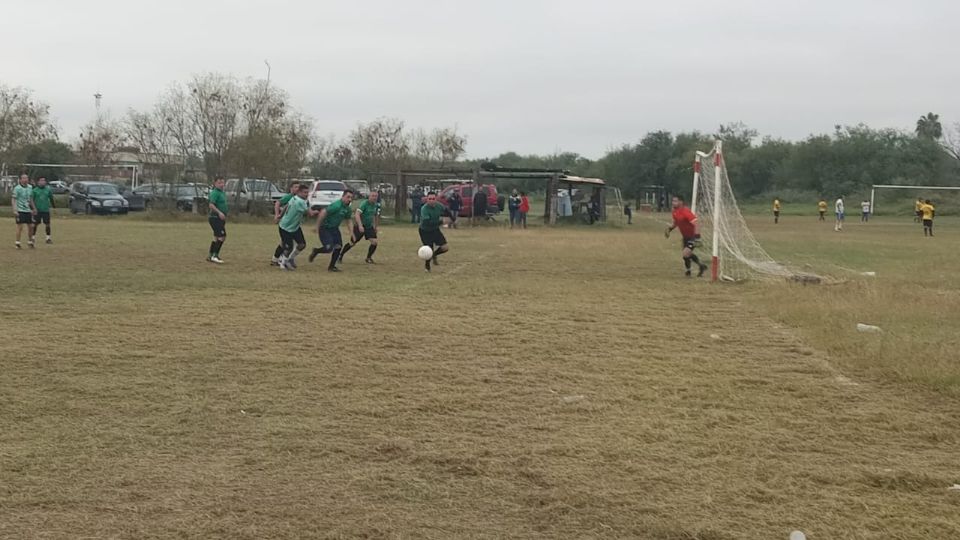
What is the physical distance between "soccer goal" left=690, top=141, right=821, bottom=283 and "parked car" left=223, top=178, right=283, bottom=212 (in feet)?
69.8

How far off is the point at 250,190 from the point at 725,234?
81.0ft

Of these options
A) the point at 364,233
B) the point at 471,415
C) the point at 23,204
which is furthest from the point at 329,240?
the point at 471,415

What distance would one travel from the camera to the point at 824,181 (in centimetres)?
7319

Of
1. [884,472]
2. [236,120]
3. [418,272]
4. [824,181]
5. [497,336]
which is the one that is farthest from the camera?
[824,181]

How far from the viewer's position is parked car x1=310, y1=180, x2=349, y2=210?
35.4m

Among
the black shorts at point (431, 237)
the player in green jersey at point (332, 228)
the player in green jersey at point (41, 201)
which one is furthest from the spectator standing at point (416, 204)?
the player in green jersey at point (332, 228)

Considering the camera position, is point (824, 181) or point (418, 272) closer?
point (418, 272)

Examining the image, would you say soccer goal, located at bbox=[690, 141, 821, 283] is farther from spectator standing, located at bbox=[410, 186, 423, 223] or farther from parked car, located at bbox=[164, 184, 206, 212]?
parked car, located at bbox=[164, 184, 206, 212]

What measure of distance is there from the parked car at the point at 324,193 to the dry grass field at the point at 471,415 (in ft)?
73.5

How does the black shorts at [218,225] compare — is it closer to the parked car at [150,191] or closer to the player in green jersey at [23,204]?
the player in green jersey at [23,204]

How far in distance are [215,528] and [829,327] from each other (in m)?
7.88

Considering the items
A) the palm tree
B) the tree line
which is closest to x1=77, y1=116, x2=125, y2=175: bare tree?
the tree line

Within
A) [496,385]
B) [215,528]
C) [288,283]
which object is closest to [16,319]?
[288,283]

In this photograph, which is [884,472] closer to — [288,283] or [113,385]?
[113,385]
